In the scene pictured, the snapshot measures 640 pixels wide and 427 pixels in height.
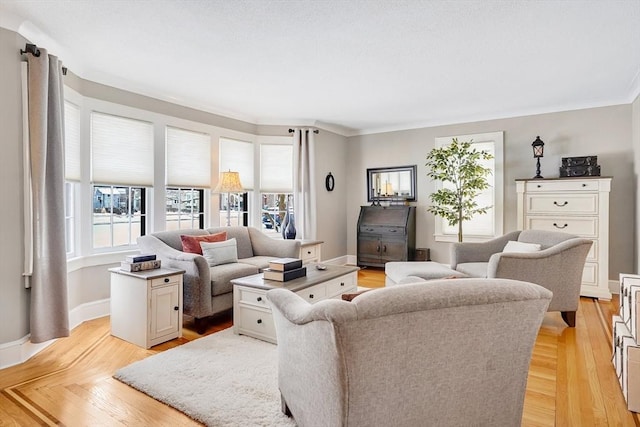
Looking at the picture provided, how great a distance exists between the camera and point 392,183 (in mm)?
6355

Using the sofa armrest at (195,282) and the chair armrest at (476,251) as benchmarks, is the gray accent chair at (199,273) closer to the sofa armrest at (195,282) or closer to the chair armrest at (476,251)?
the sofa armrest at (195,282)

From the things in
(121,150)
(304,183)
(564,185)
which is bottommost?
(564,185)

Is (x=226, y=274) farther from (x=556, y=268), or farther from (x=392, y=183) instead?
(x=392, y=183)

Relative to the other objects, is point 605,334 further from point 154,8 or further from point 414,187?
point 154,8

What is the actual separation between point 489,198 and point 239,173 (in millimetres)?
3751

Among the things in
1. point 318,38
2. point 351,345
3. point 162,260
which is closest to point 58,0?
point 318,38

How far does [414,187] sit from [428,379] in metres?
5.06

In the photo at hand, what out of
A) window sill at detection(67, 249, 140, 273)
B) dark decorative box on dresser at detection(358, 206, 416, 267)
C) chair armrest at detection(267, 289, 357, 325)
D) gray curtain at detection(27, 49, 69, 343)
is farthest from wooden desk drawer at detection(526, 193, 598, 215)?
gray curtain at detection(27, 49, 69, 343)

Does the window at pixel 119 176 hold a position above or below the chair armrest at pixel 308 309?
above

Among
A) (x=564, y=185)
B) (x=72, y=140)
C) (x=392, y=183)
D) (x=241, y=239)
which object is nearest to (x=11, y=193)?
(x=72, y=140)

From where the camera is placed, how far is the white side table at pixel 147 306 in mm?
2893

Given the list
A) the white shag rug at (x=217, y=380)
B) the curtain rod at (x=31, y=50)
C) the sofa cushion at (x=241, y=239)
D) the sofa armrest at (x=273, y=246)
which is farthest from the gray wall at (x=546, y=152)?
the curtain rod at (x=31, y=50)

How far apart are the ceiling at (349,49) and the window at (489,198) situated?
688 mm

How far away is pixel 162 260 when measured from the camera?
138 inches
